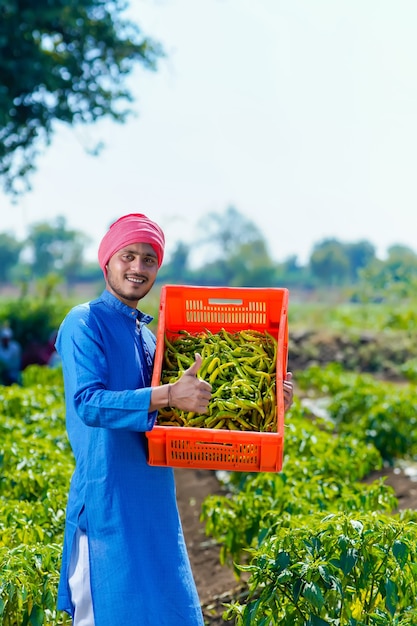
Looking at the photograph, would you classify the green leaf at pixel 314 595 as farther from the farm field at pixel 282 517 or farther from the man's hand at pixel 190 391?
the man's hand at pixel 190 391

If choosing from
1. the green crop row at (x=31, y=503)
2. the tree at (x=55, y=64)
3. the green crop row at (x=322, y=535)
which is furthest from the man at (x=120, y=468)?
the tree at (x=55, y=64)

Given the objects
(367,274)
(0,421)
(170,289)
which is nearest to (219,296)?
(170,289)

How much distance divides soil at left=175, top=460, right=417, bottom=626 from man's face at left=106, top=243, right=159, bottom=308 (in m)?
1.33

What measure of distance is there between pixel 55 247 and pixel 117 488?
90.2 meters

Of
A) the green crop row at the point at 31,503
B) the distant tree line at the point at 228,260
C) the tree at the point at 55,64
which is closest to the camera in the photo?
the green crop row at the point at 31,503

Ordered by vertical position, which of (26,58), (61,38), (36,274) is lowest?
(26,58)

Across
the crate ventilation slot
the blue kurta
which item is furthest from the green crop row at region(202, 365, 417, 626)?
the crate ventilation slot

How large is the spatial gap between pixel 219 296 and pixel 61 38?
12.1 m

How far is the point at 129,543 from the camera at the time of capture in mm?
2600

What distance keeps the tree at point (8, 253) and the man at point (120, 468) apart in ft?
286

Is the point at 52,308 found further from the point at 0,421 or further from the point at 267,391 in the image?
the point at 267,391

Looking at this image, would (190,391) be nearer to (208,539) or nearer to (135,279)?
(135,279)

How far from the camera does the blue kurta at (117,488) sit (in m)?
2.55

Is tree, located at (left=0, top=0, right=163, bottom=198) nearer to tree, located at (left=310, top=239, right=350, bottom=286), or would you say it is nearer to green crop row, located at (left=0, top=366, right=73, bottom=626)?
green crop row, located at (left=0, top=366, right=73, bottom=626)
